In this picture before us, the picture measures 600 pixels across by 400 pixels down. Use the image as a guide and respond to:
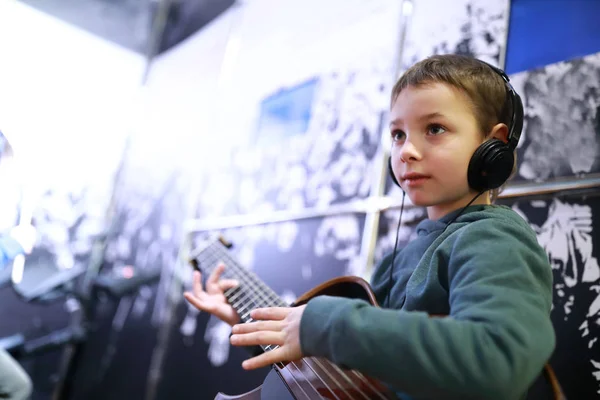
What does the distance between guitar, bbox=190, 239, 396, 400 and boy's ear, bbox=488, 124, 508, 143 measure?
0.40 m

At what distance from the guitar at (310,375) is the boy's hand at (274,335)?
10 cm

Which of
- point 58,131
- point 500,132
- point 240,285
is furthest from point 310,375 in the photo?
point 58,131

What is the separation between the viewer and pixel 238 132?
7.29ft

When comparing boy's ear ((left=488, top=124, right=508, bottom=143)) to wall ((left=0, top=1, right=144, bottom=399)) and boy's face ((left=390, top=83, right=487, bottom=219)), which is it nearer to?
boy's face ((left=390, top=83, right=487, bottom=219))

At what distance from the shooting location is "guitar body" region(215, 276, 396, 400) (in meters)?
0.68

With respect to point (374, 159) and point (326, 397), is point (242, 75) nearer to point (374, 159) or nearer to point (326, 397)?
point (374, 159)

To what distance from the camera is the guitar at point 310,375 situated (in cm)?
69

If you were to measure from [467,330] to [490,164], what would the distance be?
13.8 inches

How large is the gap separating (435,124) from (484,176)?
0.13m

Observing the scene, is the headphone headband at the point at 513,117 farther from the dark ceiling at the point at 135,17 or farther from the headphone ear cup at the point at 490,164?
the dark ceiling at the point at 135,17

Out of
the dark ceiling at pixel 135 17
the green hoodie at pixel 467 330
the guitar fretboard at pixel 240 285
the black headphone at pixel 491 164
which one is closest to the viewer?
the green hoodie at pixel 467 330

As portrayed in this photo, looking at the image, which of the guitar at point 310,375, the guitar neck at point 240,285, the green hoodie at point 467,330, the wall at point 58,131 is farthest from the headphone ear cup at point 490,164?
the wall at point 58,131

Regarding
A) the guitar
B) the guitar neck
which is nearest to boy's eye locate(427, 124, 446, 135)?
→ the guitar

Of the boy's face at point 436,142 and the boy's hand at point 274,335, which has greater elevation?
Result: the boy's face at point 436,142
